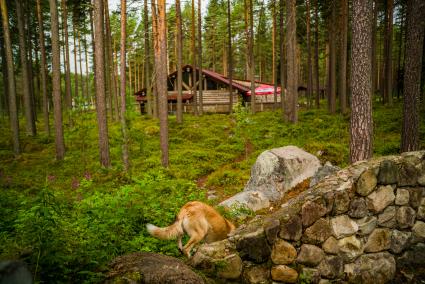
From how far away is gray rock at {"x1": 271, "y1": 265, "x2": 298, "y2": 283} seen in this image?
4.88 metres

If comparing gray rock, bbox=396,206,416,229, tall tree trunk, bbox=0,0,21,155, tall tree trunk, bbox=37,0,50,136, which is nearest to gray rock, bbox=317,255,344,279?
gray rock, bbox=396,206,416,229

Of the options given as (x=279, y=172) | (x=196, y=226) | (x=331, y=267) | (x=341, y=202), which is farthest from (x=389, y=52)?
(x=196, y=226)

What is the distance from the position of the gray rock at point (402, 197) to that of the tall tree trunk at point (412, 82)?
4160 mm

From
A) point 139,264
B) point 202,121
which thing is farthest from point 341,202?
point 202,121

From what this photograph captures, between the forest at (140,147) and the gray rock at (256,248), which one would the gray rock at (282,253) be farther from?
the forest at (140,147)

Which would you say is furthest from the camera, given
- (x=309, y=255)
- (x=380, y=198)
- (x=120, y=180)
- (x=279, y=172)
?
(x=120, y=180)

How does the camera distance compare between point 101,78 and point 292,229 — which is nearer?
point 292,229

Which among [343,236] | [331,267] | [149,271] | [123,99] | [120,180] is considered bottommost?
[120,180]

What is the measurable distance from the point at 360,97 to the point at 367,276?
12.9 feet

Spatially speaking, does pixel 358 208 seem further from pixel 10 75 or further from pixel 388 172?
pixel 10 75

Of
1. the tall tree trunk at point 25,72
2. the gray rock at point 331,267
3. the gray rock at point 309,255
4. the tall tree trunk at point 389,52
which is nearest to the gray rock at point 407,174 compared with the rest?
the gray rock at point 331,267

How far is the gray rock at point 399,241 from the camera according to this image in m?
5.44

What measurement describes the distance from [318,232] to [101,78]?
13226mm

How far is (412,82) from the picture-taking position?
29.5 ft
